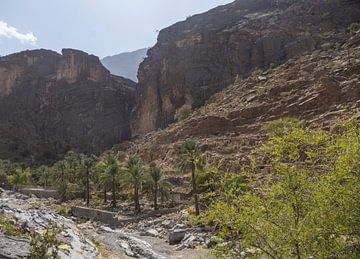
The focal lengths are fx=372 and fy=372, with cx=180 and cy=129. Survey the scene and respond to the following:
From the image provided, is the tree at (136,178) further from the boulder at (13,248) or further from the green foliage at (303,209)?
the green foliage at (303,209)

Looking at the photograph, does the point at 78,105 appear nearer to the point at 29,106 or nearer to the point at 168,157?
the point at 29,106

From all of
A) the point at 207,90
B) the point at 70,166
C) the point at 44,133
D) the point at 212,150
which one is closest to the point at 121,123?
the point at 44,133

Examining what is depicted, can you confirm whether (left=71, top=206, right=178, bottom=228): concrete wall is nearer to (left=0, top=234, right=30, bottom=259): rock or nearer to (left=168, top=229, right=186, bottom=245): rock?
(left=168, top=229, right=186, bottom=245): rock

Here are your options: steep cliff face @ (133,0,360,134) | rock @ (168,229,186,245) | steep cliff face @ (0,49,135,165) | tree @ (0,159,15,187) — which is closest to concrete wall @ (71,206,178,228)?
rock @ (168,229,186,245)

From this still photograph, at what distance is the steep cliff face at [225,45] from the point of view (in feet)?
276

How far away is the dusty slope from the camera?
46938 mm

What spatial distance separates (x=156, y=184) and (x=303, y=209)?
33.2 metres

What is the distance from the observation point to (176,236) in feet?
90.5

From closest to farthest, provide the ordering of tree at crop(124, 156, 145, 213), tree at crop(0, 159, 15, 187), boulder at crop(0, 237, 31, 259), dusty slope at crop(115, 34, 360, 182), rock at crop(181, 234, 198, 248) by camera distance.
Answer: boulder at crop(0, 237, 31, 259) → rock at crop(181, 234, 198, 248) → tree at crop(124, 156, 145, 213) → dusty slope at crop(115, 34, 360, 182) → tree at crop(0, 159, 15, 187)

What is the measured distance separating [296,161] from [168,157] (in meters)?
47.8

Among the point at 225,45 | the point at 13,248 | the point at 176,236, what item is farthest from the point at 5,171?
the point at 13,248

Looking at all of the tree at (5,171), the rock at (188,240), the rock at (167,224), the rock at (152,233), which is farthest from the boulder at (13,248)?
the tree at (5,171)

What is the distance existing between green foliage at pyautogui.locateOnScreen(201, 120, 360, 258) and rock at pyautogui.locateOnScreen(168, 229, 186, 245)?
18557 mm

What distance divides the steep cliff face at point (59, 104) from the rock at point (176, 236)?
81.3 m
